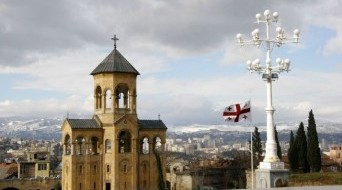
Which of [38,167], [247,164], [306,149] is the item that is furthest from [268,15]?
[38,167]

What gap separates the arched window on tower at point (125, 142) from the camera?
4928 centimetres

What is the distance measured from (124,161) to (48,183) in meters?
34.4

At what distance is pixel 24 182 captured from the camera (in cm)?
7775

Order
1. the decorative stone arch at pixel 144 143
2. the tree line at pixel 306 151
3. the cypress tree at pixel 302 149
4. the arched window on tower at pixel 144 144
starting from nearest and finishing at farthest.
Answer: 1. the decorative stone arch at pixel 144 143
2. the arched window on tower at pixel 144 144
3. the tree line at pixel 306 151
4. the cypress tree at pixel 302 149

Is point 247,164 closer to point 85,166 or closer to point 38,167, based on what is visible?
point 85,166

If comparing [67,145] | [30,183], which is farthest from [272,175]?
[30,183]

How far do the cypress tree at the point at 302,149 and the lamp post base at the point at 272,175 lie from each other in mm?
34494

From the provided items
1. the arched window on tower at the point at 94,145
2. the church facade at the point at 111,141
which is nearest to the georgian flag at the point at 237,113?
the church facade at the point at 111,141

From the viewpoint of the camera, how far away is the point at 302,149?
54.8 metres

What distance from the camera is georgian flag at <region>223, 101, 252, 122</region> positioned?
83.7ft

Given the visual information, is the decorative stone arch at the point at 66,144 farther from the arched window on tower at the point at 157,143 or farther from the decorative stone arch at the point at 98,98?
the arched window on tower at the point at 157,143

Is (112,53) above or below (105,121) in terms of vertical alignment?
above

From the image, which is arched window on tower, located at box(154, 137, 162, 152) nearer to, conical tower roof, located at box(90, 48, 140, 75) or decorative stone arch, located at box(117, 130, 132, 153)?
decorative stone arch, located at box(117, 130, 132, 153)

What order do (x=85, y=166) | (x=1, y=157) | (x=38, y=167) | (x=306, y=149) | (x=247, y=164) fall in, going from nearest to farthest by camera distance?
1. (x=85, y=166)
2. (x=306, y=149)
3. (x=247, y=164)
4. (x=38, y=167)
5. (x=1, y=157)
